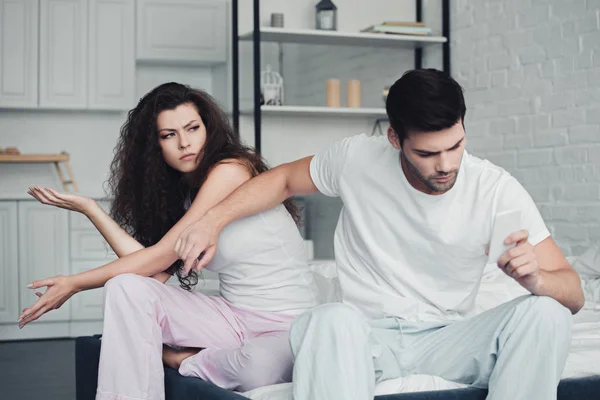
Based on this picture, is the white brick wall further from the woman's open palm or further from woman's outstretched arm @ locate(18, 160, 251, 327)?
the woman's open palm

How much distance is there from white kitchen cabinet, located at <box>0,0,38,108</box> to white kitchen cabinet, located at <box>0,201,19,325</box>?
761 mm

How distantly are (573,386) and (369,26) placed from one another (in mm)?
3816

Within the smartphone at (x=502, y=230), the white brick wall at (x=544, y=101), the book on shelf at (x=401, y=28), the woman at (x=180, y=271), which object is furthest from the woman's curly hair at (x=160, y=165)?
the book on shelf at (x=401, y=28)

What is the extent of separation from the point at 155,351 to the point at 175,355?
0.22 m

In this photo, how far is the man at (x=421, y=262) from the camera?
1.76m

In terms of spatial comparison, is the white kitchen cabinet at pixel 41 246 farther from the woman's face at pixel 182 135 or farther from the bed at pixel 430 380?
the woman's face at pixel 182 135

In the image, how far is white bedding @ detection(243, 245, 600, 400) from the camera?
194 centimetres

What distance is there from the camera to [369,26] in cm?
557

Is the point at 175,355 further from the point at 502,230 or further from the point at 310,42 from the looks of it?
the point at 310,42

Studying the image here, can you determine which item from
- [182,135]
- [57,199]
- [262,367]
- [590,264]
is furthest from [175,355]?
[590,264]

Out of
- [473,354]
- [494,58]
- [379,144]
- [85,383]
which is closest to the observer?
[473,354]

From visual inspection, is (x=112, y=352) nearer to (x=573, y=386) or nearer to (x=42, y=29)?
(x=573, y=386)

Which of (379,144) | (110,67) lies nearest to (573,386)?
(379,144)

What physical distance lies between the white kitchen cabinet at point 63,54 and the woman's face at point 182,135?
141 inches
